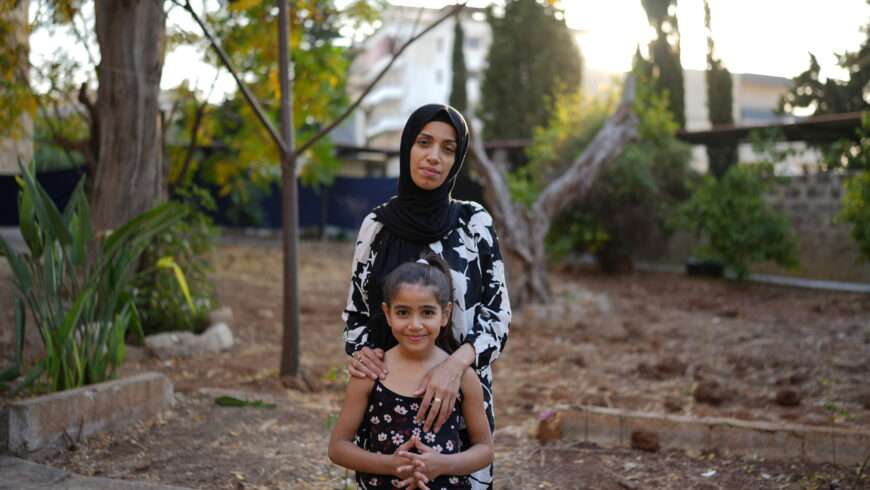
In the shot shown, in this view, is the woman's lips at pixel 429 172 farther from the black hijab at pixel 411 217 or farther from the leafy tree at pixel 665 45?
the leafy tree at pixel 665 45

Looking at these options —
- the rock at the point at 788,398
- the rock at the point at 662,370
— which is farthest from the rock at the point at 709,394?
the rock at the point at 662,370

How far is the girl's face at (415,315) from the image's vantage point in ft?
7.52

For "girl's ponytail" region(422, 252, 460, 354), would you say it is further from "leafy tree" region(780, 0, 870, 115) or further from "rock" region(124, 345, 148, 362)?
"leafy tree" region(780, 0, 870, 115)

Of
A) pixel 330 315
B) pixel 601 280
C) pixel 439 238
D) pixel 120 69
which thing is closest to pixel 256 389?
pixel 120 69

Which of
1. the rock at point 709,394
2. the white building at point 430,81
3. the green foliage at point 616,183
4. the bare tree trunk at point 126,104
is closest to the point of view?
the rock at point 709,394

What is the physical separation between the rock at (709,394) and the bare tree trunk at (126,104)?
4.42m

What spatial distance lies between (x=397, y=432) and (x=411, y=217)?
647mm

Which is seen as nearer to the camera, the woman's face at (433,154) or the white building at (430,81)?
the woman's face at (433,154)

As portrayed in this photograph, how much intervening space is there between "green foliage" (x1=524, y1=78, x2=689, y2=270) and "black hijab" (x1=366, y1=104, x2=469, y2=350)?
1105 cm

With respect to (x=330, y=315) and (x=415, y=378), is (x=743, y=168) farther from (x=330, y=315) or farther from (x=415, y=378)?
(x=415, y=378)

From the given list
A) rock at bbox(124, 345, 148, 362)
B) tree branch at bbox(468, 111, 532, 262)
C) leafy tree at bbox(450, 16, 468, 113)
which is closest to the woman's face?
rock at bbox(124, 345, 148, 362)

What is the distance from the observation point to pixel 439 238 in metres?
2.55

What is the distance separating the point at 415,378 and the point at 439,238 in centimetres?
45

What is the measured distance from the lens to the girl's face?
2.29 meters
